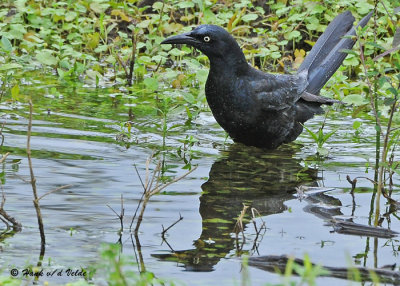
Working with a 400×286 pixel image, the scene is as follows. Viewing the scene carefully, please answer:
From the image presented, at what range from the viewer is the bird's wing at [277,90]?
21.5ft

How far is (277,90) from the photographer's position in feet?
22.3

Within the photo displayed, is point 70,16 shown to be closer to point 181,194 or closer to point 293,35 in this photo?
point 293,35

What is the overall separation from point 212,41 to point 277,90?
694 millimetres

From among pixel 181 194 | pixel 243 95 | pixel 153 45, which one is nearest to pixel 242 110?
pixel 243 95

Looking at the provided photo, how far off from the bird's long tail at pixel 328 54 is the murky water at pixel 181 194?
0.40 metres

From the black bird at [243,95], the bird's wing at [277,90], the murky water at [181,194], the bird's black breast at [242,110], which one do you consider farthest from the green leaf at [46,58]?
the bird's wing at [277,90]

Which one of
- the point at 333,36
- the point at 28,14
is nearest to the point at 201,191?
the point at 333,36

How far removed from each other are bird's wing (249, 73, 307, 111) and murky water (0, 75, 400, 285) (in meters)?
0.41

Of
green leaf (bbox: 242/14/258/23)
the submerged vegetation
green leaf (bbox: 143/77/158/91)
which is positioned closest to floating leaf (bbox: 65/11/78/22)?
the submerged vegetation

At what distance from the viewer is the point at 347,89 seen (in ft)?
26.2

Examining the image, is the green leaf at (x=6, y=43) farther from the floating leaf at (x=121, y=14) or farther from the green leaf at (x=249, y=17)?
the green leaf at (x=249, y=17)

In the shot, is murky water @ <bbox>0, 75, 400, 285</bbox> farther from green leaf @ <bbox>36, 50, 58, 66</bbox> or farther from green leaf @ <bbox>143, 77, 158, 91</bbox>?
green leaf @ <bbox>36, 50, 58, 66</bbox>

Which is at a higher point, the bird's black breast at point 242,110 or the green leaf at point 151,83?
the green leaf at point 151,83

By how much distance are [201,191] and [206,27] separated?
1694mm
